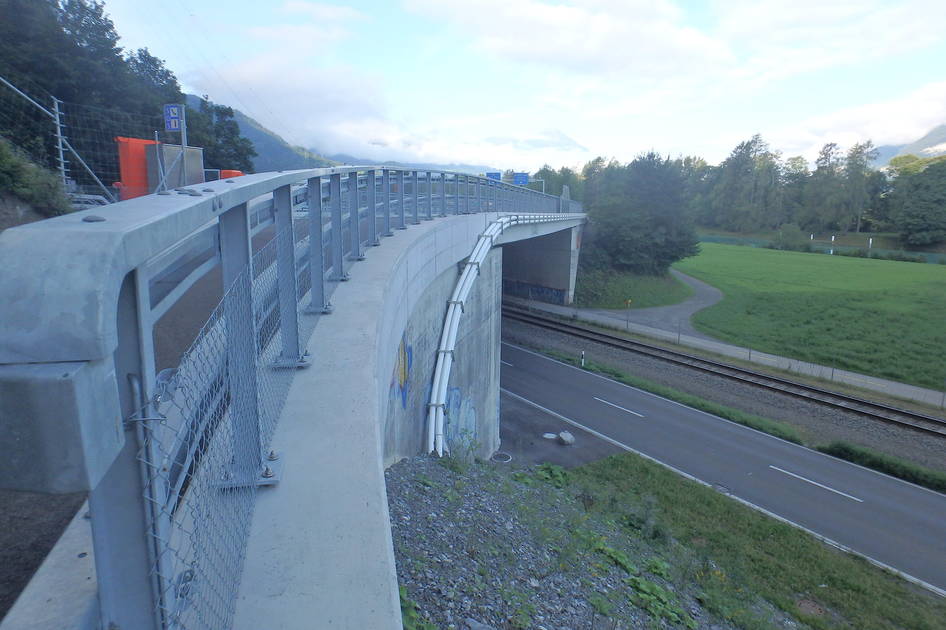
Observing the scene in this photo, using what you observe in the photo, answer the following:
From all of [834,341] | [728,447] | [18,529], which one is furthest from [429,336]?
[834,341]

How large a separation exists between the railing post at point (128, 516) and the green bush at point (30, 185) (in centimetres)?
913

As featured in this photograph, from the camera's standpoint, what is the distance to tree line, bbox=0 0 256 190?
15.4 meters

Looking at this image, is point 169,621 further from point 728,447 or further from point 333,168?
point 728,447

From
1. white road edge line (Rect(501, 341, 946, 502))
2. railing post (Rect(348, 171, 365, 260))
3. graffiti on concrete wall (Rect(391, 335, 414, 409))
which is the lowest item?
white road edge line (Rect(501, 341, 946, 502))

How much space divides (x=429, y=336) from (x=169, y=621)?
915cm

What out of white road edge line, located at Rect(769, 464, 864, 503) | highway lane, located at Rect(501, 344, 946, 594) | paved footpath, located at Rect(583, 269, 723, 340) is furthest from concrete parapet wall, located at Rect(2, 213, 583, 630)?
paved footpath, located at Rect(583, 269, 723, 340)

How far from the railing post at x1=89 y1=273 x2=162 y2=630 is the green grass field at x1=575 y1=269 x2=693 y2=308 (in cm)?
3588

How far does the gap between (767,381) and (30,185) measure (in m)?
22.3

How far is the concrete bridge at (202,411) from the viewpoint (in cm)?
120

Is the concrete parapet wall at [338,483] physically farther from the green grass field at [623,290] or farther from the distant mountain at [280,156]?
the green grass field at [623,290]

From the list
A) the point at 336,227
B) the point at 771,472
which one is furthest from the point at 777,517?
the point at 336,227

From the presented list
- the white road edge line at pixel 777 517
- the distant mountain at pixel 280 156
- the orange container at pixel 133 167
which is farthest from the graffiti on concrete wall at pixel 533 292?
the orange container at pixel 133 167

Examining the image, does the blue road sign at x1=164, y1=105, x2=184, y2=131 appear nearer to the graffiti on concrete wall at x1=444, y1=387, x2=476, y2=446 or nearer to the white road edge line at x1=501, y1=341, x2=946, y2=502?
the graffiti on concrete wall at x1=444, y1=387, x2=476, y2=446

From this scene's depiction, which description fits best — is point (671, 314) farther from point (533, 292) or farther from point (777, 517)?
point (777, 517)
